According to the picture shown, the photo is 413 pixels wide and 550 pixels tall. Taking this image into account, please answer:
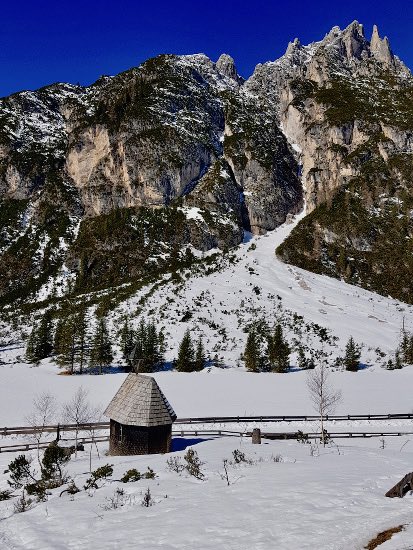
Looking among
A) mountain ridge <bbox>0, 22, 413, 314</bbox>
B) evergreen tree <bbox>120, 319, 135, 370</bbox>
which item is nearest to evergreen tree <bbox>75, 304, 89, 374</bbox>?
evergreen tree <bbox>120, 319, 135, 370</bbox>

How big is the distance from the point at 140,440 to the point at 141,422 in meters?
1.20

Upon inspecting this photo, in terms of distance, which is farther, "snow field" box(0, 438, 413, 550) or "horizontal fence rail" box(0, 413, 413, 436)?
"horizontal fence rail" box(0, 413, 413, 436)

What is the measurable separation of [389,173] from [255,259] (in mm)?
63815

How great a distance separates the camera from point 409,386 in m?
53.3

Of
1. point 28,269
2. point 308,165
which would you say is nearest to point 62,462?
point 28,269

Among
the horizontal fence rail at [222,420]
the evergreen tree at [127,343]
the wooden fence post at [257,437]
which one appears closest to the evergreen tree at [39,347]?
the evergreen tree at [127,343]

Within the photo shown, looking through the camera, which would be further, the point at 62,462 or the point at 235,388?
the point at 235,388

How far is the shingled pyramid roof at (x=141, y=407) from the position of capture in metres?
25.5

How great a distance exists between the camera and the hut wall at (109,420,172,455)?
83.1 feet

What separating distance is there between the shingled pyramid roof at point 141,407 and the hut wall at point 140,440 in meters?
0.46

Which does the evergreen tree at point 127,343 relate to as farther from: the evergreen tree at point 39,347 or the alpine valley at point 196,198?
the alpine valley at point 196,198

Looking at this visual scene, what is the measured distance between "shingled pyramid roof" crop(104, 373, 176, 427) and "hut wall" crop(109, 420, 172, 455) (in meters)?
0.46

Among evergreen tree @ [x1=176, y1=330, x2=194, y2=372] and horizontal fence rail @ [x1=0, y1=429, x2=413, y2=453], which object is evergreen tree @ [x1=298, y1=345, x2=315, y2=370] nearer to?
evergreen tree @ [x1=176, y1=330, x2=194, y2=372]

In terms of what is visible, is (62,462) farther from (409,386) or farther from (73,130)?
(73,130)
